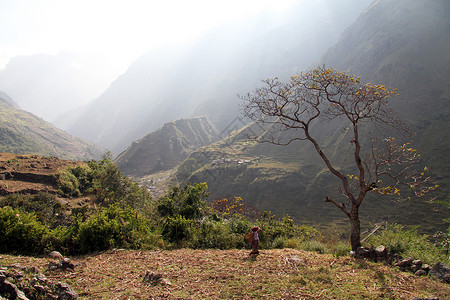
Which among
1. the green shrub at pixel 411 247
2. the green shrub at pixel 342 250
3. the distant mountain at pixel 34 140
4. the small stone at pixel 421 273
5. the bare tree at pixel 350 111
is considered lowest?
the distant mountain at pixel 34 140

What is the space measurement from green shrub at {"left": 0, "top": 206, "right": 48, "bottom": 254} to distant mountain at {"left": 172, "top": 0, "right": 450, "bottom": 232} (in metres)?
53.6

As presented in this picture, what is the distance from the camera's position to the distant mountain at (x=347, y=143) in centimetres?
7300

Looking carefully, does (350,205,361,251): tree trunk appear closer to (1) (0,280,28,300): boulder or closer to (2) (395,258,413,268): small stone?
(2) (395,258,413,268): small stone

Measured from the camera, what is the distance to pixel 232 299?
5.82m

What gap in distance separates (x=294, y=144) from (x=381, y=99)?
11519 centimetres

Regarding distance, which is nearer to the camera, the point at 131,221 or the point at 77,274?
the point at 77,274

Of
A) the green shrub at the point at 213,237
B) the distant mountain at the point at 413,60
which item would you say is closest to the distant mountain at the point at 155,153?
the distant mountain at the point at 413,60

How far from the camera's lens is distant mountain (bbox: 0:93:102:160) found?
11660 cm

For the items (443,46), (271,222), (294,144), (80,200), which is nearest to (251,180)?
(294,144)

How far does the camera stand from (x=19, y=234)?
810 centimetres

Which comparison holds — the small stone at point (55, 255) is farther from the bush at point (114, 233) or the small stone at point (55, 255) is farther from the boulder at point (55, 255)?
the bush at point (114, 233)

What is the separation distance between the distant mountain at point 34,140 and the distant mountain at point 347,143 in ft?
223

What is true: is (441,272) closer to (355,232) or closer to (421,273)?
(421,273)

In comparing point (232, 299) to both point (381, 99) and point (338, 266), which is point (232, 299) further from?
point (381, 99)
